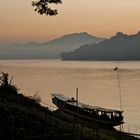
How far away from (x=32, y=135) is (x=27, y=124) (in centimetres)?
93

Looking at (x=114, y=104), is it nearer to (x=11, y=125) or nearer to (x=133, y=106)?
(x=133, y=106)

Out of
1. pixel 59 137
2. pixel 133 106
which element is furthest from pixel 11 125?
pixel 133 106

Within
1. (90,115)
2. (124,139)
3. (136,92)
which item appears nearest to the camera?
(124,139)

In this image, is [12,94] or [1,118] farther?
[12,94]

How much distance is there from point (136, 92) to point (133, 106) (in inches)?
944

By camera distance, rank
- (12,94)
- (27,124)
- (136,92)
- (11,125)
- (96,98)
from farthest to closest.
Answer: (136,92)
(96,98)
(12,94)
(27,124)
(11,125)

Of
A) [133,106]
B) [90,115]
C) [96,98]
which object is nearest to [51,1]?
[90,115]

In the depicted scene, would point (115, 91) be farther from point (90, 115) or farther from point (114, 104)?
point (90, 115)

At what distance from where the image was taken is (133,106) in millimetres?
76562

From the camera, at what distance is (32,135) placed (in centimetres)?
1666

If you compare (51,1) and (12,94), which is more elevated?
(51,1)

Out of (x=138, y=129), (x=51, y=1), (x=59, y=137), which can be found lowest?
(x=138, y=129)

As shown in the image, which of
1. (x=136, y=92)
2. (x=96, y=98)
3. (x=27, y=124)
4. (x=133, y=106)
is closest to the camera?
(x=27, y=124)

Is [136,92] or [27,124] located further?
[136,92]
